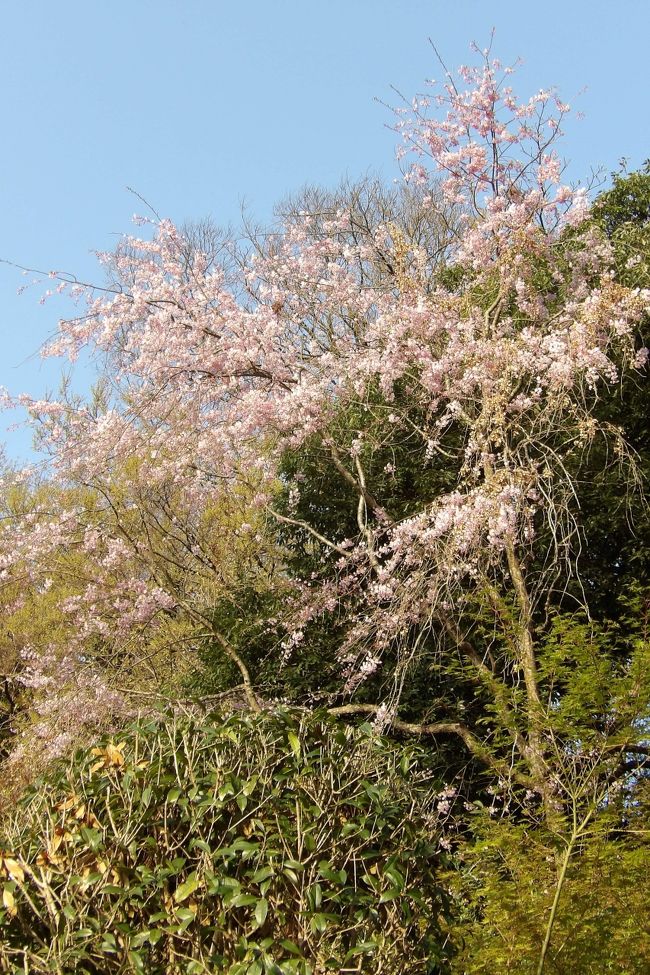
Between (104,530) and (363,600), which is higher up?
(104,530)

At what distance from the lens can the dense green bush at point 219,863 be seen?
87.4 inches

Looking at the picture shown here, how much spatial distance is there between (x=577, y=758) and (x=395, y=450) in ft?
9.50

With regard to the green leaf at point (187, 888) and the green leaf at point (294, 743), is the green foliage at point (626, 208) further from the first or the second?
the green leaf at point (187, 888)

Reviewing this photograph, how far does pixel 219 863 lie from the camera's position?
2287 mm

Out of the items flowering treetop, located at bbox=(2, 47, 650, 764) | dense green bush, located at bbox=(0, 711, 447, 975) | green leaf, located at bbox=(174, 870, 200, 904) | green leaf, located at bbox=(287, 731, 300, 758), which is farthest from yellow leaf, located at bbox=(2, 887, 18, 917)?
flowering treetop, located at bbox=(2, 47, 650, 764)

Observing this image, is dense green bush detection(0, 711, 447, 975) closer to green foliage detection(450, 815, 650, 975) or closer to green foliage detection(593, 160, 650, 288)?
green foliage detection(450, 815, 650, 975)

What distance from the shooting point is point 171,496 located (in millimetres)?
9484

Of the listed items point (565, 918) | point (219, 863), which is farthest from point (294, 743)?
point (565, 918)

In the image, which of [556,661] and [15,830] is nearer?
[15,830]

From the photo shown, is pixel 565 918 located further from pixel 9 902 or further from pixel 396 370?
pixel 396 370

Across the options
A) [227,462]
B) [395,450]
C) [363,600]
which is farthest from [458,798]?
[227,462]

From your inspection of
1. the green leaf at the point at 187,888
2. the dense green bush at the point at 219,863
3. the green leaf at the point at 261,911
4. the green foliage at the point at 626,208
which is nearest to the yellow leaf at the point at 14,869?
the dense green bush at the point at 219,863

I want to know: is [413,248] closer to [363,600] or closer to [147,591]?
[363,600]

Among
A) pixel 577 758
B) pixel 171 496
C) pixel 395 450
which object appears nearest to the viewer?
pixel 577 758
